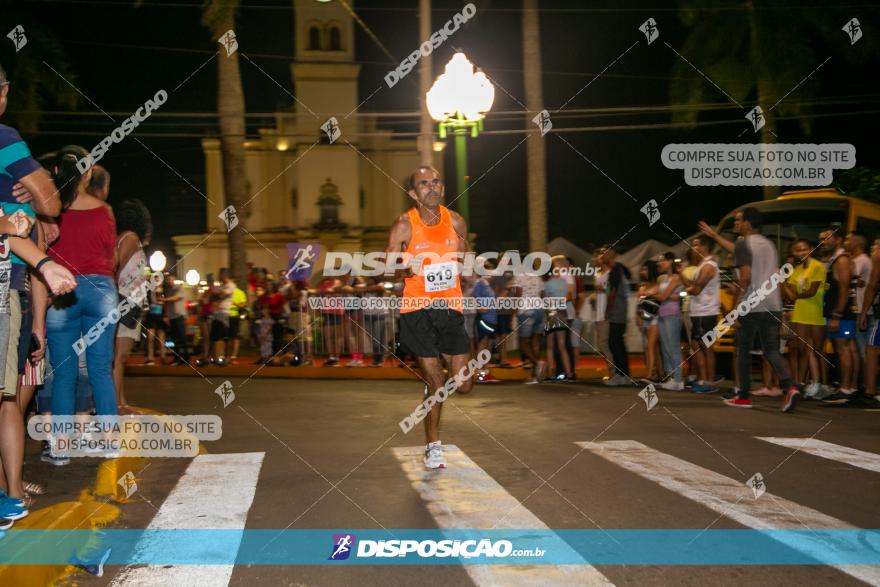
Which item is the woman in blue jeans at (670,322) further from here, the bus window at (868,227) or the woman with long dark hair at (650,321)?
the bus window at (868,227)

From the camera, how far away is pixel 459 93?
591 inches

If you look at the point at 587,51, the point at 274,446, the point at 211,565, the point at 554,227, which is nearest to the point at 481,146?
the point at 554,227

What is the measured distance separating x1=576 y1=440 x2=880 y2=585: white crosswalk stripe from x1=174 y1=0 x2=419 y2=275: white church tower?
4457 cm

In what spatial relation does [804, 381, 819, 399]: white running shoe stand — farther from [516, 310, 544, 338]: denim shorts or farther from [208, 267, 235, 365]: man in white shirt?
[208, 267, 235, 365]: man in white shirt

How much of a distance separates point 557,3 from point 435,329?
998 inches

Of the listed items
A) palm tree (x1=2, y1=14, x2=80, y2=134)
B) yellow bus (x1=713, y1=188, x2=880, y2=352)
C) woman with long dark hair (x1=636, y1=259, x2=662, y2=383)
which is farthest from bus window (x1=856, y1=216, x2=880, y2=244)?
palm tree (x1=2, y1=14, x2=80, y2=134)

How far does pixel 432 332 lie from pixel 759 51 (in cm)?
2189

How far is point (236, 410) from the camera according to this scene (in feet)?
32.4

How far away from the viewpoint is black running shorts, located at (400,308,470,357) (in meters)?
6.57

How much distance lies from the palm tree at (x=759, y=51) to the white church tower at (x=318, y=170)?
26.0 metres

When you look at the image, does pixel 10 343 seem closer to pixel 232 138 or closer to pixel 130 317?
pixel 130 317

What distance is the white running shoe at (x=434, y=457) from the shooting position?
6344 millimetres

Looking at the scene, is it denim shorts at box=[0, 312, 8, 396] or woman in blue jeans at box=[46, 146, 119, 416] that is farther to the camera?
woman in blue jeans at box=[46, 146, 119, 416]

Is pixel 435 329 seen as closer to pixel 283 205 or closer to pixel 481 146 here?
pixel 481 146
